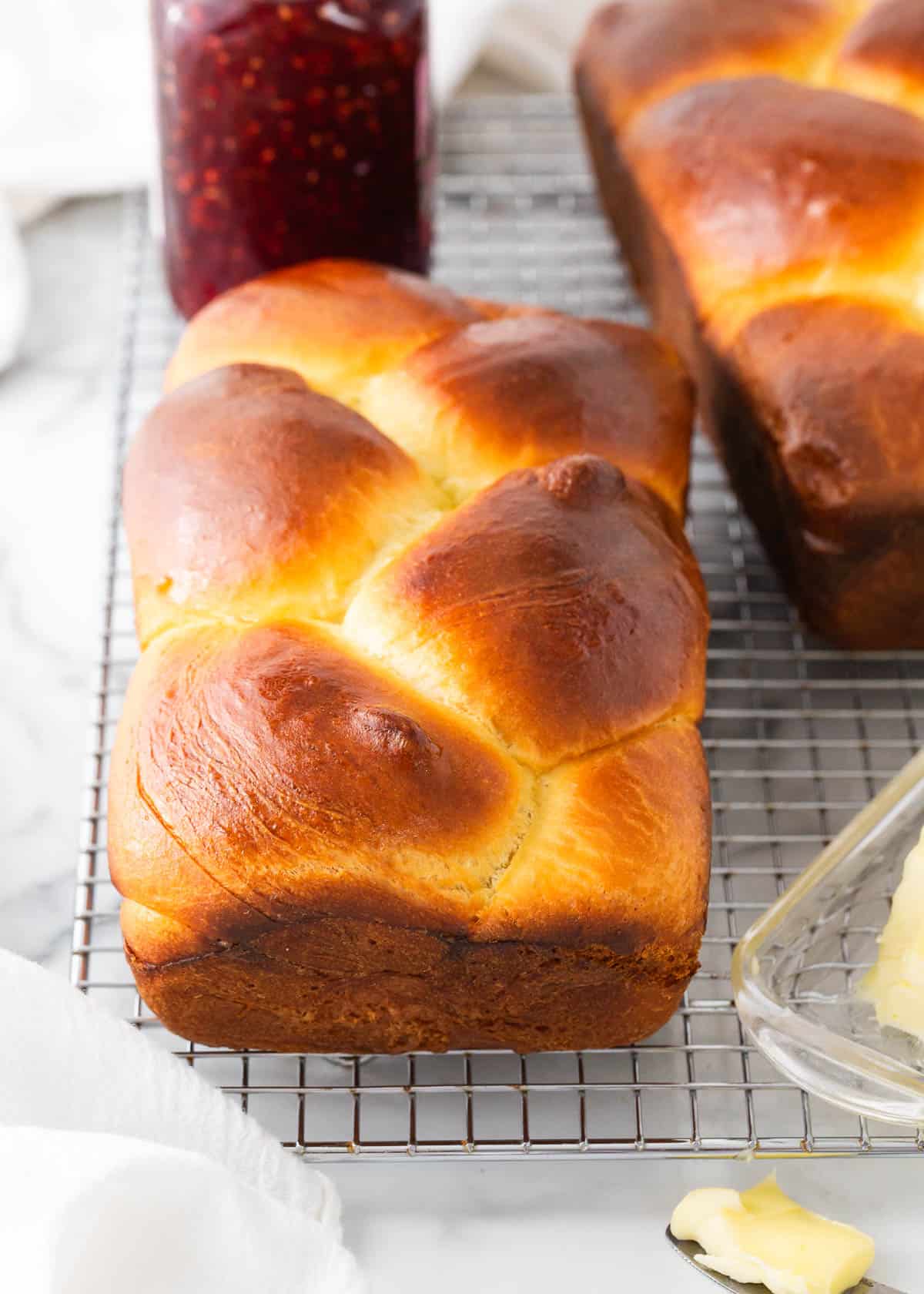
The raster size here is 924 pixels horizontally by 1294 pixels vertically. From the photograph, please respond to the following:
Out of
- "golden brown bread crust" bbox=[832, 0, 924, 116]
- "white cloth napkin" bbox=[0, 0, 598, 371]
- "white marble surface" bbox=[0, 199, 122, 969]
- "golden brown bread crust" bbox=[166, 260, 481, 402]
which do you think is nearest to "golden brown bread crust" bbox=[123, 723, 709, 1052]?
"white marble surface" bbox=[0, 199, 122, 969]

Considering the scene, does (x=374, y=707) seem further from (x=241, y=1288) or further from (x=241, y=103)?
(x=241, y=103)

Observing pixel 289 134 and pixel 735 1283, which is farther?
pixel 289 134

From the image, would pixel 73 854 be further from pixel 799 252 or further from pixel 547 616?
pixel 799 252

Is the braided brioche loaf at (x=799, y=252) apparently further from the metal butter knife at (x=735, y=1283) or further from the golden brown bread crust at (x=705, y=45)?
the metal butter knife at (x=735, y=1283)

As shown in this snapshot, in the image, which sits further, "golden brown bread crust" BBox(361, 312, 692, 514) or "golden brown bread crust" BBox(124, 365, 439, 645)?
"golden brown bread crust" BBox(361, 312, 692, 514)

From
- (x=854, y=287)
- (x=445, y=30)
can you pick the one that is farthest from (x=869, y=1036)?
(x=445, y=30)

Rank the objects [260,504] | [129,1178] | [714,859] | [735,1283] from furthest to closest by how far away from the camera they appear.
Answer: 1. [714,859]
2. [260,504]
3. [735,1283]
4. [129,1178]

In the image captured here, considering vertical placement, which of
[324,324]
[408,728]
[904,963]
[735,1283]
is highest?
[324,324]

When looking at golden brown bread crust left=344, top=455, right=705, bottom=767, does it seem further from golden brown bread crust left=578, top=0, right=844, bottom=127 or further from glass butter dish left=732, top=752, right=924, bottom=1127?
golden brown bread crust left=578, top=0, right=844, bottom=127

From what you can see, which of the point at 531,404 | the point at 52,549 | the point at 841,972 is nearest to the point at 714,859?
A: the point at 841,972
